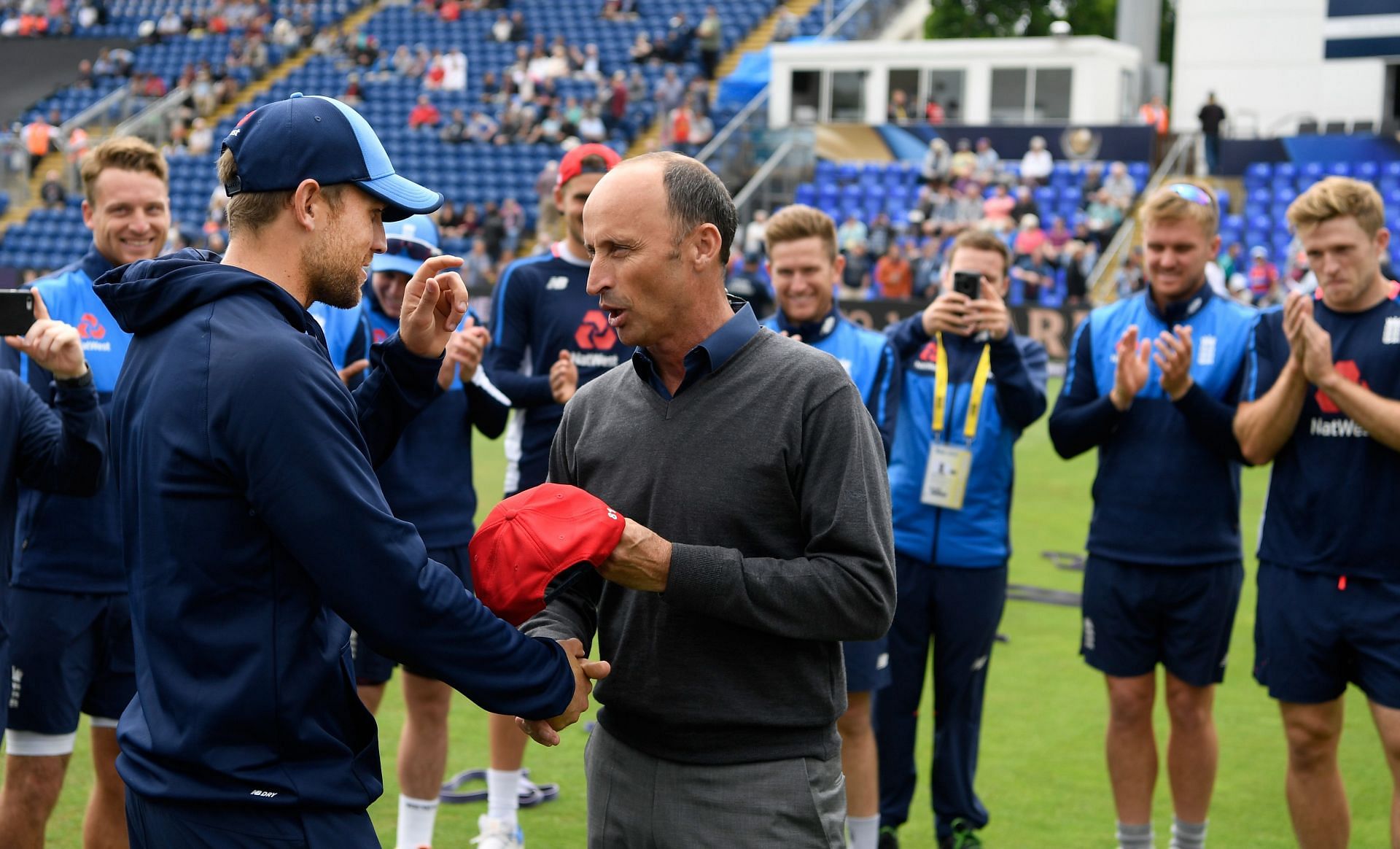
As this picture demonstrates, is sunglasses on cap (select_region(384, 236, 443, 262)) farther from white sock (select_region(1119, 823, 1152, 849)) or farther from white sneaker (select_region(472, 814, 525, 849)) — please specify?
white sock (select_region(1119, 823, 1152, 849))

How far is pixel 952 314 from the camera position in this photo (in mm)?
4867

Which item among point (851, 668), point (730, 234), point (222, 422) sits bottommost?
point (851, 668)

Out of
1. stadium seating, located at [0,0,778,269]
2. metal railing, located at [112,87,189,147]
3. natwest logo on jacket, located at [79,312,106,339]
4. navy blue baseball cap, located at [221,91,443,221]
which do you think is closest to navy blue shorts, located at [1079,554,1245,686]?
navy blue baseball cap, located at [221,91,443,221]

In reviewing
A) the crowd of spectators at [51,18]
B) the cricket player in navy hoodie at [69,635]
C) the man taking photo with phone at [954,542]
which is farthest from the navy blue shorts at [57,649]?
the crowd of spectators at [51,18]

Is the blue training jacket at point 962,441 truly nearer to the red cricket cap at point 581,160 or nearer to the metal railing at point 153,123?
the red cricket cap at point 581,160

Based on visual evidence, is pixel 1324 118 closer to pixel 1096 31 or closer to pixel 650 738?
pixel 1096 31

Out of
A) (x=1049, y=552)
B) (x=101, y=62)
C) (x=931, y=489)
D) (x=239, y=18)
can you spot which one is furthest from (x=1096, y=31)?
(x=931, y=489)

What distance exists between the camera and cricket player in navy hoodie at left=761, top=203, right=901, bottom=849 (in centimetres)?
462

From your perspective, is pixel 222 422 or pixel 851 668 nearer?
pixel 222 422

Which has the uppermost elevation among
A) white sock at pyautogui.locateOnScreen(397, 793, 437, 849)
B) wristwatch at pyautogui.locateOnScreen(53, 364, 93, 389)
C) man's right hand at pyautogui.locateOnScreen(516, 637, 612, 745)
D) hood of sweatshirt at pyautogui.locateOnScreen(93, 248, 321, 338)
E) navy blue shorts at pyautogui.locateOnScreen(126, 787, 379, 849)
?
hood of sweatshirt at pyautogui.locateOnScreen(93, 248, 321, 338)

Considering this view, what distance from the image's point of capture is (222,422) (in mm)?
2295

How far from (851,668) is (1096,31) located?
50.2 meters

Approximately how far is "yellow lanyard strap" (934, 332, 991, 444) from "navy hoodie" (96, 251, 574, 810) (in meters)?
2.89

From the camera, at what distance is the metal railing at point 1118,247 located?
2189cm
